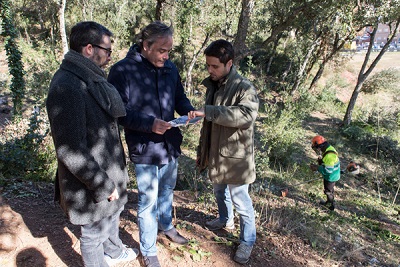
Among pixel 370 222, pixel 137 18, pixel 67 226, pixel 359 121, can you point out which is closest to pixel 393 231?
pixel 370 222

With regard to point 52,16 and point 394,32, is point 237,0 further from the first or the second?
point 52,16

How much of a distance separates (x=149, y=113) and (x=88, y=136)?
2.13ft

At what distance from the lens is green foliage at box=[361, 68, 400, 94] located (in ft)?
70.6

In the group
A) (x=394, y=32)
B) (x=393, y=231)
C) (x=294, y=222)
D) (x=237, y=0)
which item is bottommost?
(x=393, y=231)

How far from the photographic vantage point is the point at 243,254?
109 inches

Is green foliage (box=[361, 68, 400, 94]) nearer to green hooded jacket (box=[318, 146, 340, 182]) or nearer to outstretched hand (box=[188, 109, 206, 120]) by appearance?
green hooded jacket (box=[318, 146, 340, 182])

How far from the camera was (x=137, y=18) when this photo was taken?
2428 centimetres

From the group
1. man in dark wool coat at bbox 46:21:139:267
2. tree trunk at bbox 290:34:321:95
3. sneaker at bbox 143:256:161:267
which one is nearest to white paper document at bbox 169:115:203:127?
man in dark wool coat at bbox 46:21:139:267

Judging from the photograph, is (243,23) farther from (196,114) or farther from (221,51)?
(196,114)

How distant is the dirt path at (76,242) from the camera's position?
8.52ft

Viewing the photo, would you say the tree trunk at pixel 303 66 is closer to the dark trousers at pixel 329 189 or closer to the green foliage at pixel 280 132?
the green foliage at pixel 280 132

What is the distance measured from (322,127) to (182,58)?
10097 millimetres

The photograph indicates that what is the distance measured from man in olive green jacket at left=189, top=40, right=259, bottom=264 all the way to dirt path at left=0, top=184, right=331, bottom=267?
35 centimetres

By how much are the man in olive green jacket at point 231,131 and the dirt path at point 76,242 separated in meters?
0.35
